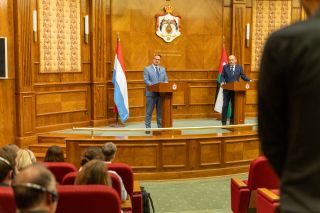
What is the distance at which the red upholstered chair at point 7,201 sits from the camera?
87.9 inches

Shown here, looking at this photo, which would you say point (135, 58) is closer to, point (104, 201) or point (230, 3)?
point (230, 3)

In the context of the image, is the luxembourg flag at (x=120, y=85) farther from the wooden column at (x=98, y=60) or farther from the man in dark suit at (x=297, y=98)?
the man in dark suit at (x=297, y=98)

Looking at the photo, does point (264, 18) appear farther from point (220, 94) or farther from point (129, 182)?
point (129, 182)

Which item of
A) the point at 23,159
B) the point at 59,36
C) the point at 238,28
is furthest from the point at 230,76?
the point at 23,159

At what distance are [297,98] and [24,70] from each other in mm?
6463

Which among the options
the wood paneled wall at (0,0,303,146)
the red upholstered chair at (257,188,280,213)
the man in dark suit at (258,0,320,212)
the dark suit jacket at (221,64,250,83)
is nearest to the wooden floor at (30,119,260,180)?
the wood paneled wall at (0,0,303,146)

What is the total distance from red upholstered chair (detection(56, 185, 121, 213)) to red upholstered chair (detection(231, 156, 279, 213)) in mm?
1704

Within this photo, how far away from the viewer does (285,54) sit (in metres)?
0.93

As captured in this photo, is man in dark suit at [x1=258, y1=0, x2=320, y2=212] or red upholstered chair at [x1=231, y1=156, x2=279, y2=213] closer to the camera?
man in dark suit at [x1=258, y1=0, x2=320, y2=212]

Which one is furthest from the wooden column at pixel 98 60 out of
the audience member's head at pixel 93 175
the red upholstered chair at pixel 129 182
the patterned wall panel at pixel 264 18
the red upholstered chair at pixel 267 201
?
the audience member's head at pixel 93 175

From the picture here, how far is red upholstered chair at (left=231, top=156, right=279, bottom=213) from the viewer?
368 cm

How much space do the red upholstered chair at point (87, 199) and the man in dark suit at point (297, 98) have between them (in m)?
1.40

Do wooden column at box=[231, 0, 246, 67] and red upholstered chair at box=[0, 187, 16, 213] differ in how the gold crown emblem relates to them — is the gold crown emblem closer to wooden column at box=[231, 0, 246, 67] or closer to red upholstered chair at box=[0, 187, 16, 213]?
wooden column at box=[231, 0, 246, 67]

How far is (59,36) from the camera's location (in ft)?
25.4
